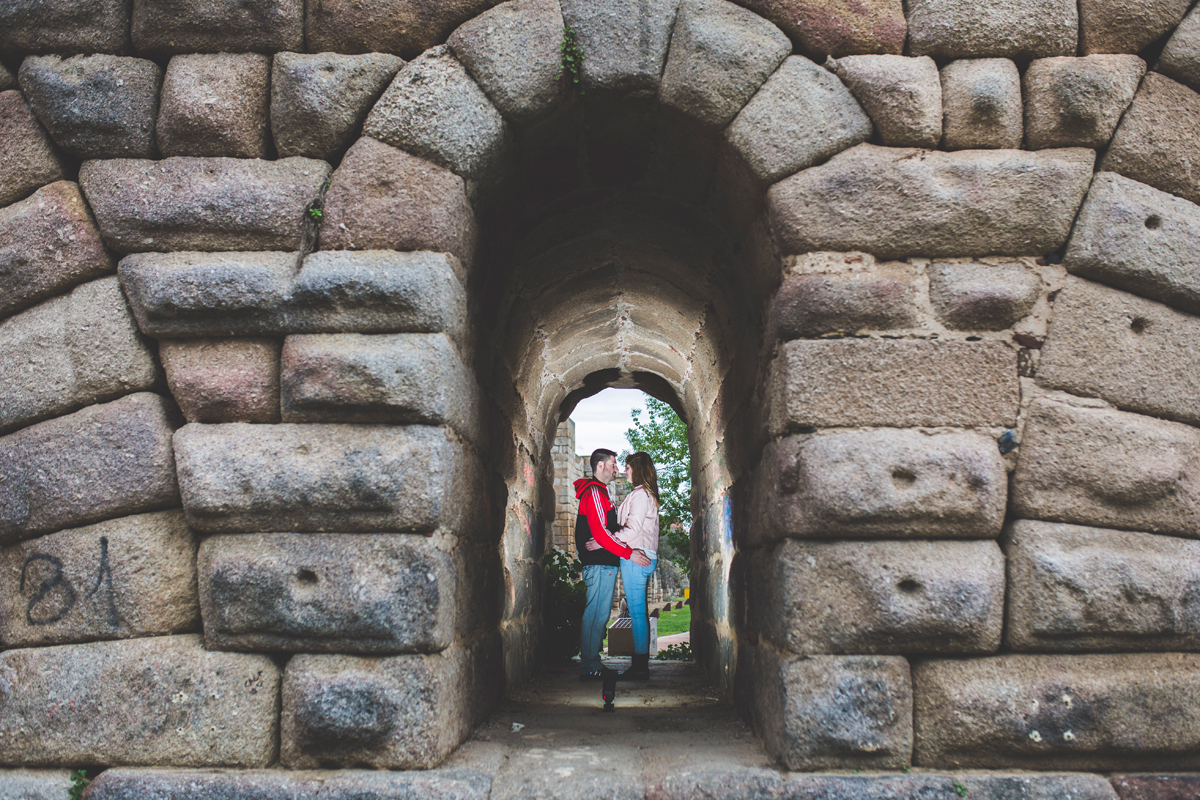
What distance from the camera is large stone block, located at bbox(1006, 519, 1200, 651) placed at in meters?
2.23

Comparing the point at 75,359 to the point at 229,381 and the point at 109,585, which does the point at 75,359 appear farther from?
the point at 109,585

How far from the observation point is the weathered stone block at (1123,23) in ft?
8.30

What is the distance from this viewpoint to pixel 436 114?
2533 millimetres

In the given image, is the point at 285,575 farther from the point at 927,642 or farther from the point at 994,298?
the point at 994,298

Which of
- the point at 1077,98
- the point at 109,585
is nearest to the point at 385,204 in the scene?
the point at 109,585

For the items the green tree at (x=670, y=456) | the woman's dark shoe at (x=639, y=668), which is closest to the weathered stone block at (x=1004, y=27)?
the woman's dark shoe at (x=639, y=668)

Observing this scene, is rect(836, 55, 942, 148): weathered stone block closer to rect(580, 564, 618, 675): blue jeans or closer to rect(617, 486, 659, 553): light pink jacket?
rect(617, 486, 659, 553): light pink jacket

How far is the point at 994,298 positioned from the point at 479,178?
5.83ft

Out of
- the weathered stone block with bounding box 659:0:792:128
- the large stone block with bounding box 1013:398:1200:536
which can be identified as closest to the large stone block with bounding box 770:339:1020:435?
the large stone block with bounding box 1013:398:1200:536

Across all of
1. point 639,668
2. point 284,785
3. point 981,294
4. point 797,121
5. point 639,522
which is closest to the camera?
point 284,785

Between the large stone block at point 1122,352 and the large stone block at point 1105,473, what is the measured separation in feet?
0.29

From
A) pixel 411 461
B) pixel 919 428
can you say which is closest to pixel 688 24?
pixel 919 428

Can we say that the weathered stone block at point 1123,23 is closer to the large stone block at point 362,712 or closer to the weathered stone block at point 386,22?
the weathered stone block at point 386,22

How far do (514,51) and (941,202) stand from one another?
151 centimetres
